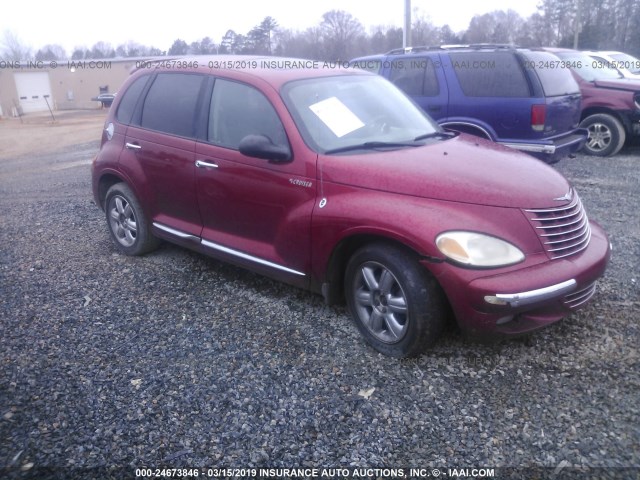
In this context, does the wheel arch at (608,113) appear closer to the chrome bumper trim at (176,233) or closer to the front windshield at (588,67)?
the front windshield at (588,67)

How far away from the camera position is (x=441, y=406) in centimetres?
307

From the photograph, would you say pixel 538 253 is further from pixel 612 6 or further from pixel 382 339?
pixel 612 6

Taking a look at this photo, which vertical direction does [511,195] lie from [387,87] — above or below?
below

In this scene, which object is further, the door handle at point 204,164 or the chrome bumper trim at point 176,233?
the chrome bumper trim at point 176,233

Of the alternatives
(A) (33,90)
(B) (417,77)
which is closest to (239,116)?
(B) (417,77)

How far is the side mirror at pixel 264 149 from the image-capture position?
12.5ft

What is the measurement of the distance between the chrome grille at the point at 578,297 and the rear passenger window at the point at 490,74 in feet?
14.6

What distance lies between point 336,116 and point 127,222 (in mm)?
2550

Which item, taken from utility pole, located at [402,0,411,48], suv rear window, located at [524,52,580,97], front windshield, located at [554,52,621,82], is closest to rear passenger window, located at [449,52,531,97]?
suv rear window, located at [524,52,580,97]

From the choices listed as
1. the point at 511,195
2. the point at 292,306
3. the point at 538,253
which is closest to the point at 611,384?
the point at 538,253

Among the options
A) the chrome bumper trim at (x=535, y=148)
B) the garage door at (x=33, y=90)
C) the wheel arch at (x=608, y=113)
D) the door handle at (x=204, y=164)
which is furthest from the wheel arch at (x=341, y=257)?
the garage door at (x=33, y=90)

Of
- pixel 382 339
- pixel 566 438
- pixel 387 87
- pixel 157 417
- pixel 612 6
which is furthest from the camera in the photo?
pixel 612 6

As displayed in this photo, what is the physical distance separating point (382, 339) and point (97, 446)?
1752 millimetres

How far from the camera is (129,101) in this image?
17.7ft
